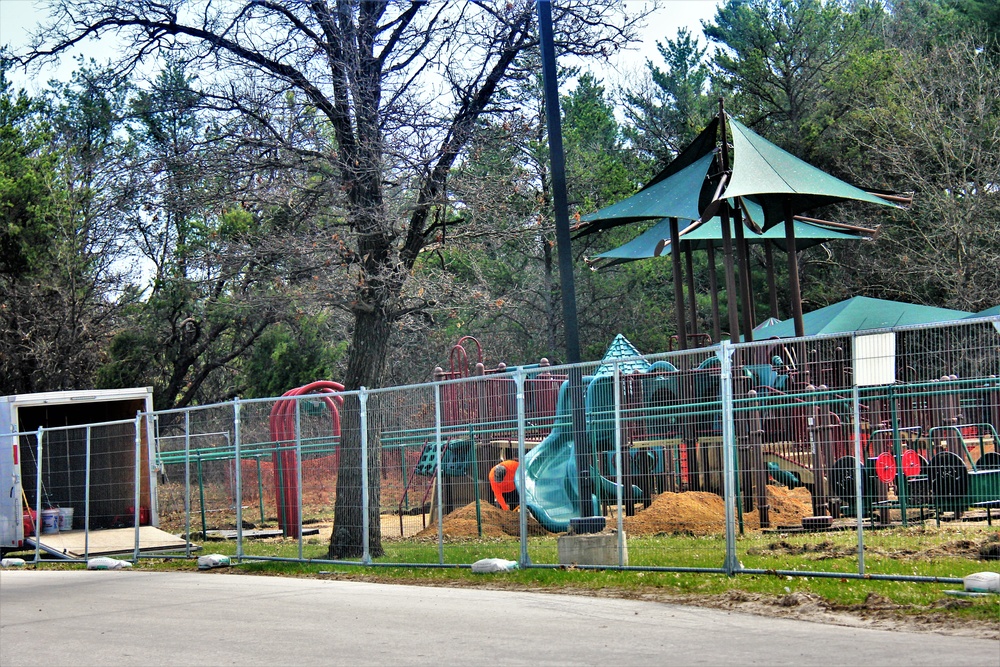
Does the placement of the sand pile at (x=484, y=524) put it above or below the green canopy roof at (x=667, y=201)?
below

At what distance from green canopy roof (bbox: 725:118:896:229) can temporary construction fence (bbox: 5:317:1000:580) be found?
4.15 meters

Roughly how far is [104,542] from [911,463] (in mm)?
13020

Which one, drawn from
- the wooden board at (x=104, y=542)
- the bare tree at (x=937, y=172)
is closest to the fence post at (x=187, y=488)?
the wooden board at (x=104, y=542)

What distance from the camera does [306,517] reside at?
1688 cm

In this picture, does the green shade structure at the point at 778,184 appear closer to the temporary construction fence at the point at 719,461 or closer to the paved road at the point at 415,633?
the temporary construction fence at the point at 719,461

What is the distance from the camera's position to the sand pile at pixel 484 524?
14367 mm

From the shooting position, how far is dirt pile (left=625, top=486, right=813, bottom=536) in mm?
10961

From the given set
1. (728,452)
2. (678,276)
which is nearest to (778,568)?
(728,452)

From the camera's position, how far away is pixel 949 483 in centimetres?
982

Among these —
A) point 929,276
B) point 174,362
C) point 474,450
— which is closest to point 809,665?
point 474,450

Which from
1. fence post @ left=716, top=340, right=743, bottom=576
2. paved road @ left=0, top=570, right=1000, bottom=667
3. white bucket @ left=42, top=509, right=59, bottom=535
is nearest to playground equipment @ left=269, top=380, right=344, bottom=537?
paved road @ left=0, top=570, right=1000, bottom=667

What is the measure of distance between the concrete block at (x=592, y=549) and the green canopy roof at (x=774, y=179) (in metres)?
5.94

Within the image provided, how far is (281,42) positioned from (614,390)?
7.52 meters

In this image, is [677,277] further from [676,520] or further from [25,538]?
[25,538]
